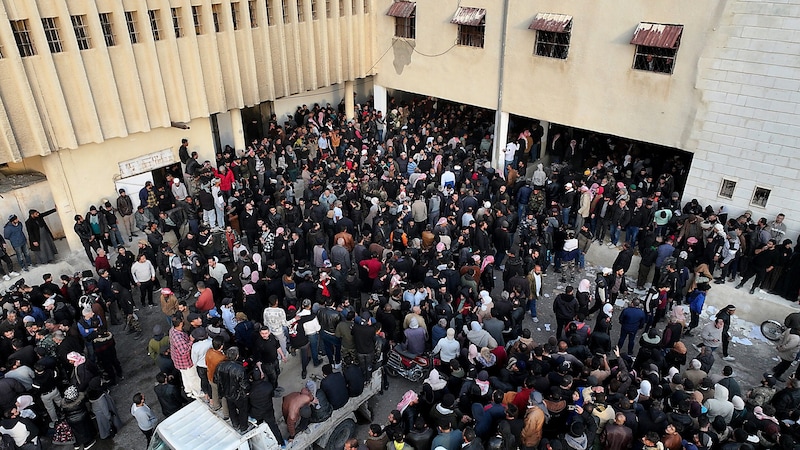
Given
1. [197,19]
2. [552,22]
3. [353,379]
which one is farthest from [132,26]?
[552,22]

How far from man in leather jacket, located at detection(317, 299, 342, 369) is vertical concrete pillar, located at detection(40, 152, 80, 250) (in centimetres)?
849

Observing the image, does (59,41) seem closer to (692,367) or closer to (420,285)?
(420,285)

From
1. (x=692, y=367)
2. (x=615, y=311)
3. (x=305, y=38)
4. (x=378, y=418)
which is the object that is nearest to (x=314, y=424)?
(x=378, y=418)

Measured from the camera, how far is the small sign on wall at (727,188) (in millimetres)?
13508

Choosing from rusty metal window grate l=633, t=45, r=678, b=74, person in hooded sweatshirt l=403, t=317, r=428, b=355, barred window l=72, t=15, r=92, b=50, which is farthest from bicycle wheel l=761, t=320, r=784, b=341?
barred window l=72, t=15, r=92, b=50

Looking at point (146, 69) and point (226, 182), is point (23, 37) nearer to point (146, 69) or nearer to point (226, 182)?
point (146, 69)

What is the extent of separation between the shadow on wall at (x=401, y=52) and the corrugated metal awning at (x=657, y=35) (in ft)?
24.4

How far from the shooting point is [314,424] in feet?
28.0

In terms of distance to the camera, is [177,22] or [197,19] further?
[197,19]

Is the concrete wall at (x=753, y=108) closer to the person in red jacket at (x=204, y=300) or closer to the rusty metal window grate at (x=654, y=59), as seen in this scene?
the rusty metal window grate at (x=654, y=59)

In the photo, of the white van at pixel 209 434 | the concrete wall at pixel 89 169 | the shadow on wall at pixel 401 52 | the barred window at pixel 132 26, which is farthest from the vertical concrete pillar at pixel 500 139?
the white van at pixel 209 434

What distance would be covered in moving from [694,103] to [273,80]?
1187cm

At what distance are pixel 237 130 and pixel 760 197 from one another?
14.8 meters

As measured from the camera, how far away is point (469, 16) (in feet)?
55.2
